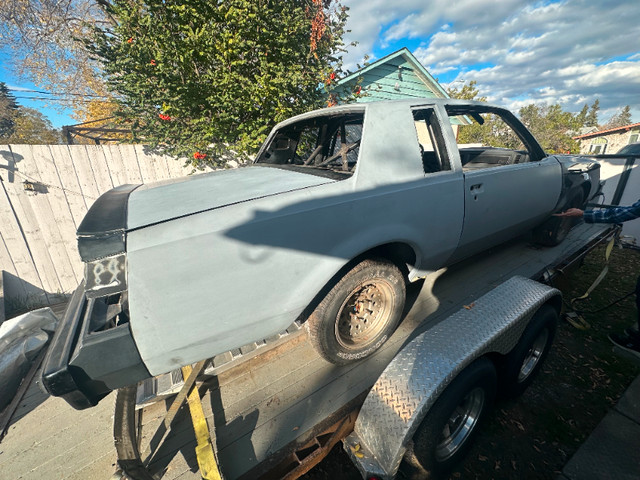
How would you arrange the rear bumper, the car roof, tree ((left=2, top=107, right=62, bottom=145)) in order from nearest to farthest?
the rear bumper, the car roof, tree ((left=2, top=107, right=62, bottom=145))

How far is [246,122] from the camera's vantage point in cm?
426

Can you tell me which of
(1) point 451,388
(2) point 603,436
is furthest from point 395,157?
(2) point 603,436

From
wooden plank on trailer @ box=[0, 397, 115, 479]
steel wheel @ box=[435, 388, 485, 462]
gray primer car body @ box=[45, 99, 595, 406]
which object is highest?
gray primer car body @ box=[45, 99, 595, 406]

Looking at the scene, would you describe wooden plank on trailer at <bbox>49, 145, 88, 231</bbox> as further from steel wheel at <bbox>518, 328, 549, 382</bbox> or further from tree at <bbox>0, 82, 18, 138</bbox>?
tree at <bbox>0, 82, 18, 138</bbox>

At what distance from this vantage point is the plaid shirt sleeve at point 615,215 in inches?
92.6

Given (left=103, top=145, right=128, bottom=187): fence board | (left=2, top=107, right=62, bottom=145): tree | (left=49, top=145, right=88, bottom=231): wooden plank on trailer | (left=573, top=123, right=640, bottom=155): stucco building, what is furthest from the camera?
(left=2, top=107, right=62, bottom=145): tree

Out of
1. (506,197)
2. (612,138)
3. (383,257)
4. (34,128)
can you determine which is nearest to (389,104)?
(383,257)

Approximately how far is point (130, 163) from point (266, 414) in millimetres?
4605

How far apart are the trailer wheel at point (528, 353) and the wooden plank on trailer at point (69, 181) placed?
564 cm

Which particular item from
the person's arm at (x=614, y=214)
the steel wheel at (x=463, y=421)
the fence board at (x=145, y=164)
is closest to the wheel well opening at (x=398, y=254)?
the steel wheel at (x=463, y=421)

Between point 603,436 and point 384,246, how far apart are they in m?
2.07

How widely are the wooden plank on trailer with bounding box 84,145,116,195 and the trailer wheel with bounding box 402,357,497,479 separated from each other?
5197 mm

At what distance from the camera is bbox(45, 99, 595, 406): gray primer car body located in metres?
1.16

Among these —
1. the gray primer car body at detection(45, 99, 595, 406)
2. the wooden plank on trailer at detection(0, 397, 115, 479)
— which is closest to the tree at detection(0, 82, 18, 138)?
the wooden plank on trailer at detection(0, 397, 115, 479)
